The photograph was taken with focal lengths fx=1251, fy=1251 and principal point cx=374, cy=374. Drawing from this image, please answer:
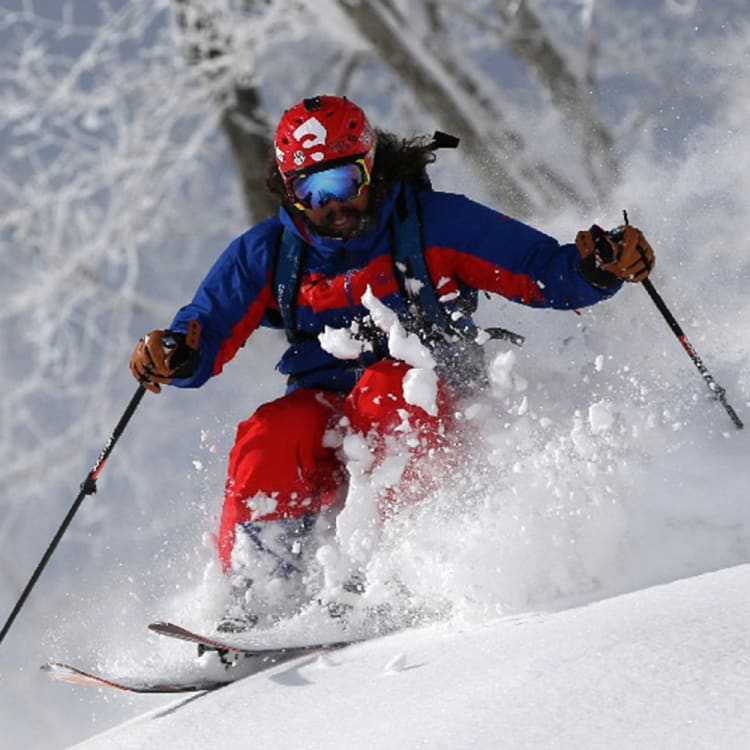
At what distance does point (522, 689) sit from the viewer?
7.80 feet

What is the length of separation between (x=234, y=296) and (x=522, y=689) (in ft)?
7.10

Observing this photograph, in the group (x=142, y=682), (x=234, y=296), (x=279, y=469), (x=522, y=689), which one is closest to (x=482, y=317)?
(x=234, y=296)

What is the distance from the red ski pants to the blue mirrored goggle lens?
0.55m

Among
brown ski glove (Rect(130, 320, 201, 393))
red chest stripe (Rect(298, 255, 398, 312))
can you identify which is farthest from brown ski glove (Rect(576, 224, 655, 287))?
brown ski glove (Rect(130, 320, 201, 393))

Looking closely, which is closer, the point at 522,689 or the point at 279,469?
the point at 522,689

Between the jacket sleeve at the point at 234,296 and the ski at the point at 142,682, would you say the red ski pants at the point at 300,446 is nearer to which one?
the jacket sleeve at the point at 234,296

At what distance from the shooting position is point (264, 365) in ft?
36.5

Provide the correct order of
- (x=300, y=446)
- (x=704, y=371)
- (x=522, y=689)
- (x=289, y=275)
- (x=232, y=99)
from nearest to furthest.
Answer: (x=522, y=689)
(x=704, y=371)
(x=300, y=446)
(x=289, y=275)
(x=232, y=99)

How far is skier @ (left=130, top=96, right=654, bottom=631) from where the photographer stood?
3875mm

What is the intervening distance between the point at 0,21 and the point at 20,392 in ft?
11.1

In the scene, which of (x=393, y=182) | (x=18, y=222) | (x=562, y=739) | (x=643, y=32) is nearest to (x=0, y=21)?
(x=18, y=222)

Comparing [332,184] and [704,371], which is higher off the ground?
[332,184]

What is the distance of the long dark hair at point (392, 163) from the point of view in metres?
4.11

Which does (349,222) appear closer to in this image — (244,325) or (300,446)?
(244,325)
